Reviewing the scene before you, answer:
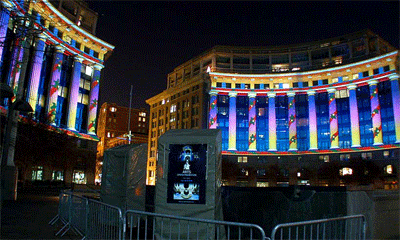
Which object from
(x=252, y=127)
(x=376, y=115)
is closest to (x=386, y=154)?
(x=376, y=115)

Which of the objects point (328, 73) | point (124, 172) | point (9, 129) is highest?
point (328, 73)

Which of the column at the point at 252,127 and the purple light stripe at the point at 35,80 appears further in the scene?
the column at the point at 252,127

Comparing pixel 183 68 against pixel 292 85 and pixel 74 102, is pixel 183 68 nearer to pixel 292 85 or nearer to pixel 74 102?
pixel 292 85

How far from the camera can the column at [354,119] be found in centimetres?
7850

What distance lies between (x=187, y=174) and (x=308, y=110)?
274 feet

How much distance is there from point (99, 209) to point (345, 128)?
82.3 meters

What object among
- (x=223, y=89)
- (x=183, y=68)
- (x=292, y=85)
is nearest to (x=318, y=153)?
(x=292, y=85)

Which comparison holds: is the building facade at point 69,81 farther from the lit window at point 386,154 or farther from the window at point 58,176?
the lit window at point 386,154

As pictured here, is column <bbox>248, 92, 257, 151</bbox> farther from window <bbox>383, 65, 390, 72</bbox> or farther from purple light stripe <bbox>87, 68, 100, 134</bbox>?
purple light stripe <bbox>87, 68, 100, 134</bbox>

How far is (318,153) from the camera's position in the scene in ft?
274

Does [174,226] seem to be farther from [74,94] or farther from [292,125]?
[292,125]

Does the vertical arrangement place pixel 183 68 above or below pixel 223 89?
above

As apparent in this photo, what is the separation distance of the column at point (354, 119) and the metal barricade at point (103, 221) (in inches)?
3123

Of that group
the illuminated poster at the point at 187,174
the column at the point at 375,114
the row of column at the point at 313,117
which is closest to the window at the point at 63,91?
the row of column at the point at 313,117
